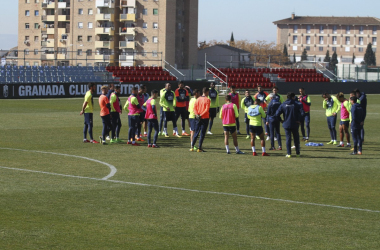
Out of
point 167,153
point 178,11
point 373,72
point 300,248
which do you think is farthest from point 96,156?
point 178,11

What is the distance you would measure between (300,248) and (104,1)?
108810 millimetres

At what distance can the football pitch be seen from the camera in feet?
30.3

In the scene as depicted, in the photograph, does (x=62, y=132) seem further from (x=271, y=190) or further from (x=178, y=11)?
(x=178, y=11)

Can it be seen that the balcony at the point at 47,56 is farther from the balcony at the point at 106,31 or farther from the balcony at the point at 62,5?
the balcony at the point at 106,31

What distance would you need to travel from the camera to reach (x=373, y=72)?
74875mm

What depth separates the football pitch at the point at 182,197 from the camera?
9234 millimetres

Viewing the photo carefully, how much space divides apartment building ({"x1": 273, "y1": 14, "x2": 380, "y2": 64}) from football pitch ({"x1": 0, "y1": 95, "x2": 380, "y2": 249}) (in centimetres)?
17722

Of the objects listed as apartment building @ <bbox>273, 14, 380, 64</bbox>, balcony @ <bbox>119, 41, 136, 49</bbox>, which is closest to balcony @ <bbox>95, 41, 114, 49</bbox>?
balcony @ <bbox>119, 41, 136, 49</bbox>

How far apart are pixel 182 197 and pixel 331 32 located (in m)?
188

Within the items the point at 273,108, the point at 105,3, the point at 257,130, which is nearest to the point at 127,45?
the point at 105,3

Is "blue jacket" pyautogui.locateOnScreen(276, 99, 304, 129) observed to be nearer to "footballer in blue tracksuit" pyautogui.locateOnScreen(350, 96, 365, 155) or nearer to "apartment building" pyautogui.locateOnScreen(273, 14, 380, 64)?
"footballer in blue tracksuit" pyautogui.locateOnScreen(350, 96, 365, 155)

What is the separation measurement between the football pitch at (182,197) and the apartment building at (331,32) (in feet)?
581

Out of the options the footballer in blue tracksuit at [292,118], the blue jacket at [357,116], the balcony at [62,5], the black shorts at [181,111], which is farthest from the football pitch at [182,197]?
the balcony at [62,5]

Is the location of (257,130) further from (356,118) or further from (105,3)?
(105,3)
